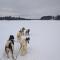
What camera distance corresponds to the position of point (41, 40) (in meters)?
1.53

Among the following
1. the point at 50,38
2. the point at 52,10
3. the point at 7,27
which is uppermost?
the point at 52,10

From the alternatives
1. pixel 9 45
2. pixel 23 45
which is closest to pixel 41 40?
pixel 23 45

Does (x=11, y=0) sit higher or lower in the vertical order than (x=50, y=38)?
higher

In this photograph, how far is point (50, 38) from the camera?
1.52 meters

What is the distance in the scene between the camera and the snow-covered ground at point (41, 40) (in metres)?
1.52

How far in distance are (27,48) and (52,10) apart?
1.49ft

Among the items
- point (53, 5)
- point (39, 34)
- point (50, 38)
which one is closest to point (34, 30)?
point (39, 34)

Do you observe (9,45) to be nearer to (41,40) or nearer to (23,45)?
(23,45)

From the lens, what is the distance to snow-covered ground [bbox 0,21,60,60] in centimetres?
152

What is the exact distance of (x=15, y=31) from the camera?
1.54 meters

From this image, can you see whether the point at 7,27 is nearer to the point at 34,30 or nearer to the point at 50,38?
the point at 34,30

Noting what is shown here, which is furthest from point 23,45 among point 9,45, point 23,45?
point 9,45

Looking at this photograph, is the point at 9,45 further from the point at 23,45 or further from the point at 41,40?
the point at 41,40

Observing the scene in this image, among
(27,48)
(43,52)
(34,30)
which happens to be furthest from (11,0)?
(43,52)
